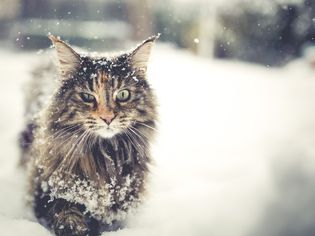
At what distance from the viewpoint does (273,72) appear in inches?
140

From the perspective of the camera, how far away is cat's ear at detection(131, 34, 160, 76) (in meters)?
1.55

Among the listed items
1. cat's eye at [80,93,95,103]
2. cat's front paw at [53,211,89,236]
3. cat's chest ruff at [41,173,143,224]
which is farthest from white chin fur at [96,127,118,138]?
cat's front paw at [53,211,89,236]

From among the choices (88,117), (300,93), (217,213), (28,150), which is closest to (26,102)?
(28,150)

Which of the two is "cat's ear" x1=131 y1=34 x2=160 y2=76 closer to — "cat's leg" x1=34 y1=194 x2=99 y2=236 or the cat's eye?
the cat's eye

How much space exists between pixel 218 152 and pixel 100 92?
1.07m

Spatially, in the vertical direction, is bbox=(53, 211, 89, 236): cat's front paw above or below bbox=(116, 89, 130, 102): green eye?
below

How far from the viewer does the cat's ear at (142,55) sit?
5.08 ft

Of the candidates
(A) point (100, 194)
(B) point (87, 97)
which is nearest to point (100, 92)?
(B) point (87, 97)

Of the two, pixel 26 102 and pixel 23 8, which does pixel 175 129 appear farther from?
pixel 23 8

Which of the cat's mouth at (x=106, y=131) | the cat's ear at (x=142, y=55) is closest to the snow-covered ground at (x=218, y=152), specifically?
the cat's ear at (x=142, y=55)

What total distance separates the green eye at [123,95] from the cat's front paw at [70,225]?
19.8 inches

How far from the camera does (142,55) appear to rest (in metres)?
1.58

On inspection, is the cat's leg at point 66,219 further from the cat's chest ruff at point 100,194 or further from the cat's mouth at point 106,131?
the cat's mouth at point 106,131

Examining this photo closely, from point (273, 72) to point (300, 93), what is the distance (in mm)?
499
